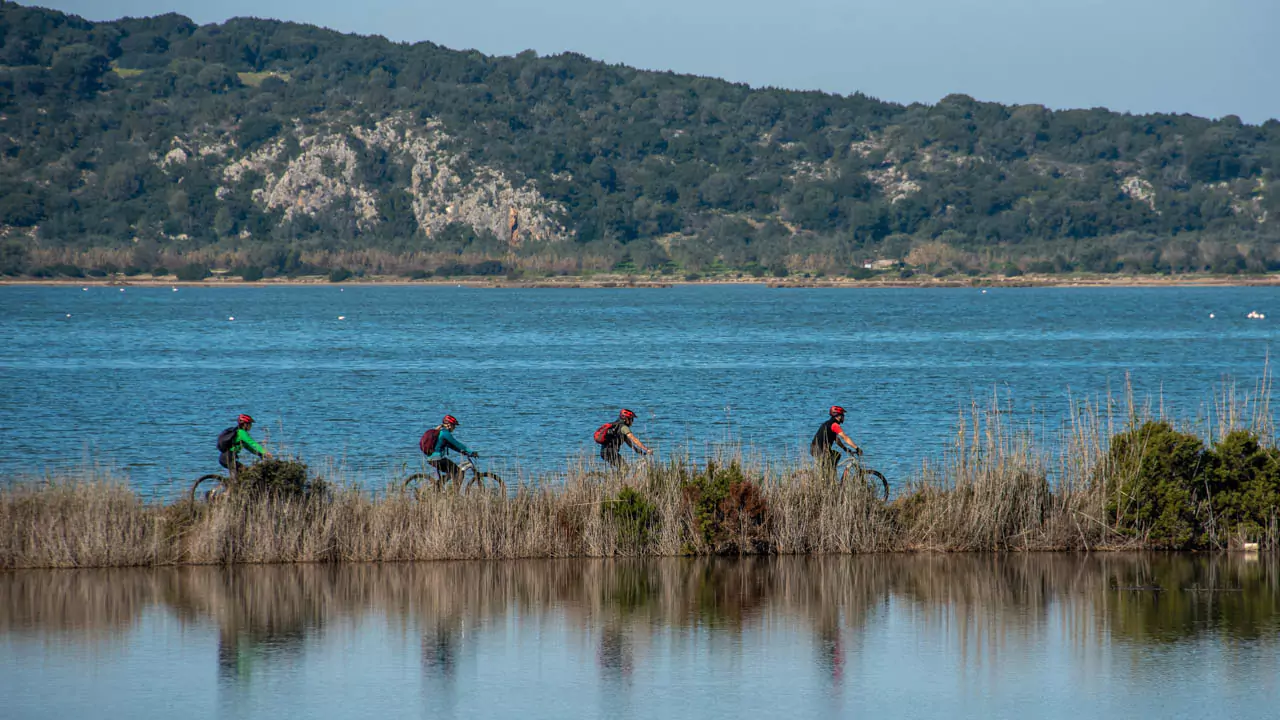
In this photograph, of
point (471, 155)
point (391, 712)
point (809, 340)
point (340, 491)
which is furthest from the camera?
point (471, 155)

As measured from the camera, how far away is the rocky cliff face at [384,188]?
539 ft

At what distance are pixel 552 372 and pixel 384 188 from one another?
117 m

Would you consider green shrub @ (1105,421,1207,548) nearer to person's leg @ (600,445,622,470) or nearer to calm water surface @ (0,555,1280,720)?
calm water surface @ (0,555,1280,720)

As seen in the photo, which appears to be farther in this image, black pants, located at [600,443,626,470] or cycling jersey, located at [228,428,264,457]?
black pants, located at [600,443,626,470]

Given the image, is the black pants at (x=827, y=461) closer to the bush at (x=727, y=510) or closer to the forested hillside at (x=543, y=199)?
the bush at (x=727, y=510)

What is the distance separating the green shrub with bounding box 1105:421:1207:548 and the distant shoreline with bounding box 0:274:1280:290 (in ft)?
451

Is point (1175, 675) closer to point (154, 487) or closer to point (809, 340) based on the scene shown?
point (154, 487)

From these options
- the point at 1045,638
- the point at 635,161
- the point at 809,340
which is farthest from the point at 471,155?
the point at 1045,638

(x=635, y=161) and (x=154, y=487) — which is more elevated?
(x=635, y=161)

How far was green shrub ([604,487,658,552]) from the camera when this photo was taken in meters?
16.3

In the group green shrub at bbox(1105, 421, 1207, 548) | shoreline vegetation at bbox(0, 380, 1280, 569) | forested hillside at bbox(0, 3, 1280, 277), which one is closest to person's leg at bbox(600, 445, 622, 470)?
shoreline vegetation at bbox(0, 380, 1280, 569)

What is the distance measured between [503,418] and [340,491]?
23034 mm

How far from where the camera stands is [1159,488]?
16547 millimetres

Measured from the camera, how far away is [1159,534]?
1672 cm
